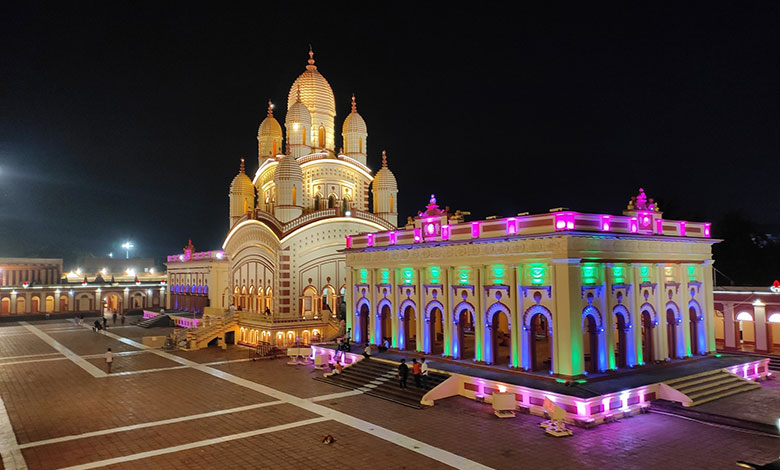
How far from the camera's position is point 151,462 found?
13.5 metres

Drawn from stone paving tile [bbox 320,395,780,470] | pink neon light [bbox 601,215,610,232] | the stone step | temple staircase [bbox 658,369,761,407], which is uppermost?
pink neon light [bbox 601,215,610,232]

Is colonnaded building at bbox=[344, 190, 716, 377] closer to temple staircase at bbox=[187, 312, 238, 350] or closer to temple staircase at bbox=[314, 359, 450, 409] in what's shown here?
temple staircase at bbox=[314, 359, 450, 409]

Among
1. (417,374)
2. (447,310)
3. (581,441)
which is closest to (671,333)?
(447,310)

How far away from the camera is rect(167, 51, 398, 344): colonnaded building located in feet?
115

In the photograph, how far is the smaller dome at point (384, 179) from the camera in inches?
1666

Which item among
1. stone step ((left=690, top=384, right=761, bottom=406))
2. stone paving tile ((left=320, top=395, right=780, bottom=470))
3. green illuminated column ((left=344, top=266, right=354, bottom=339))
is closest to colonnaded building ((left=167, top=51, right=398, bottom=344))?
green illuminated column ((left=344, top=266, right=354, bottom=339))

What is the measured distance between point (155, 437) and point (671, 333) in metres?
20.3

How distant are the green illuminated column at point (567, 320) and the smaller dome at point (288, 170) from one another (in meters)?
22.4

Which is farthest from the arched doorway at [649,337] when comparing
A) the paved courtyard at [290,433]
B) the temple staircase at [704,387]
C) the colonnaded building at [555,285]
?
the paved courtyard at [290,433]

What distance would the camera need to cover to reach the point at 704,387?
745 inches

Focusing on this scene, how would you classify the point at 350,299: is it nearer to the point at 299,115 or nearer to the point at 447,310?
the point at 447,310

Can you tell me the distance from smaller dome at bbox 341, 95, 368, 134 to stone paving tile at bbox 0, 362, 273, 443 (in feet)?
77.6

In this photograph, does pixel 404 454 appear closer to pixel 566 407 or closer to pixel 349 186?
pixel 566 407

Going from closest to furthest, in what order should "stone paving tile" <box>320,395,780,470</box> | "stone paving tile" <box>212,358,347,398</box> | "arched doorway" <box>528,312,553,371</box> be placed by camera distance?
"stone paving tile" <box>320,395,780,470</box>, "arched doorway" <box>528,312,553,371</box>, "stone paving tile" <box>212,358,347,398</box>
